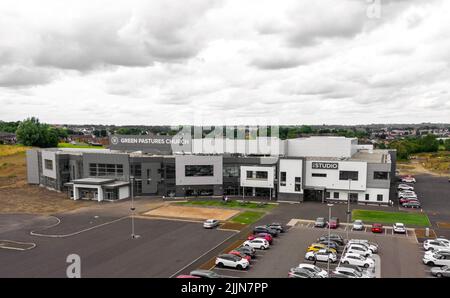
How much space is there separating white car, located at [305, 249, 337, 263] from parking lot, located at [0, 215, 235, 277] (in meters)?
11.5

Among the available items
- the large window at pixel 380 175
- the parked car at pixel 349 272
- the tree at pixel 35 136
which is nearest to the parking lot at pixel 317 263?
the parked car at pixel 349 272

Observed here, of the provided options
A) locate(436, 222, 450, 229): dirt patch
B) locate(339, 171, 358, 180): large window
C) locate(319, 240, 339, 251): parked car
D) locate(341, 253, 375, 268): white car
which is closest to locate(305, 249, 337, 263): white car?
locate(341, 253, 375, 268): white car

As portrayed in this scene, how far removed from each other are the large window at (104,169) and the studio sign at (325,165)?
40.8 m

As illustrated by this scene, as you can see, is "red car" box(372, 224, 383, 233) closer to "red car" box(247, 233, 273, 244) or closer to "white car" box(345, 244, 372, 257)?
"white car" box(345, 244, 372, 257)

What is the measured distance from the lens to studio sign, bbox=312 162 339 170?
2734 inches

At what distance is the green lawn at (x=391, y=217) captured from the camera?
5513 cm

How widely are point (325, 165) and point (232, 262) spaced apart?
4043 cm

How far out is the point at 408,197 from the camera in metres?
71.3

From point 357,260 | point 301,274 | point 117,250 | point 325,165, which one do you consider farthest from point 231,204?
point 301,274

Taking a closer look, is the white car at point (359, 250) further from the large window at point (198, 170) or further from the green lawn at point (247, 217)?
the large window at point (198, 170)

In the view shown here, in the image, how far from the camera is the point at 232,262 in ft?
116
